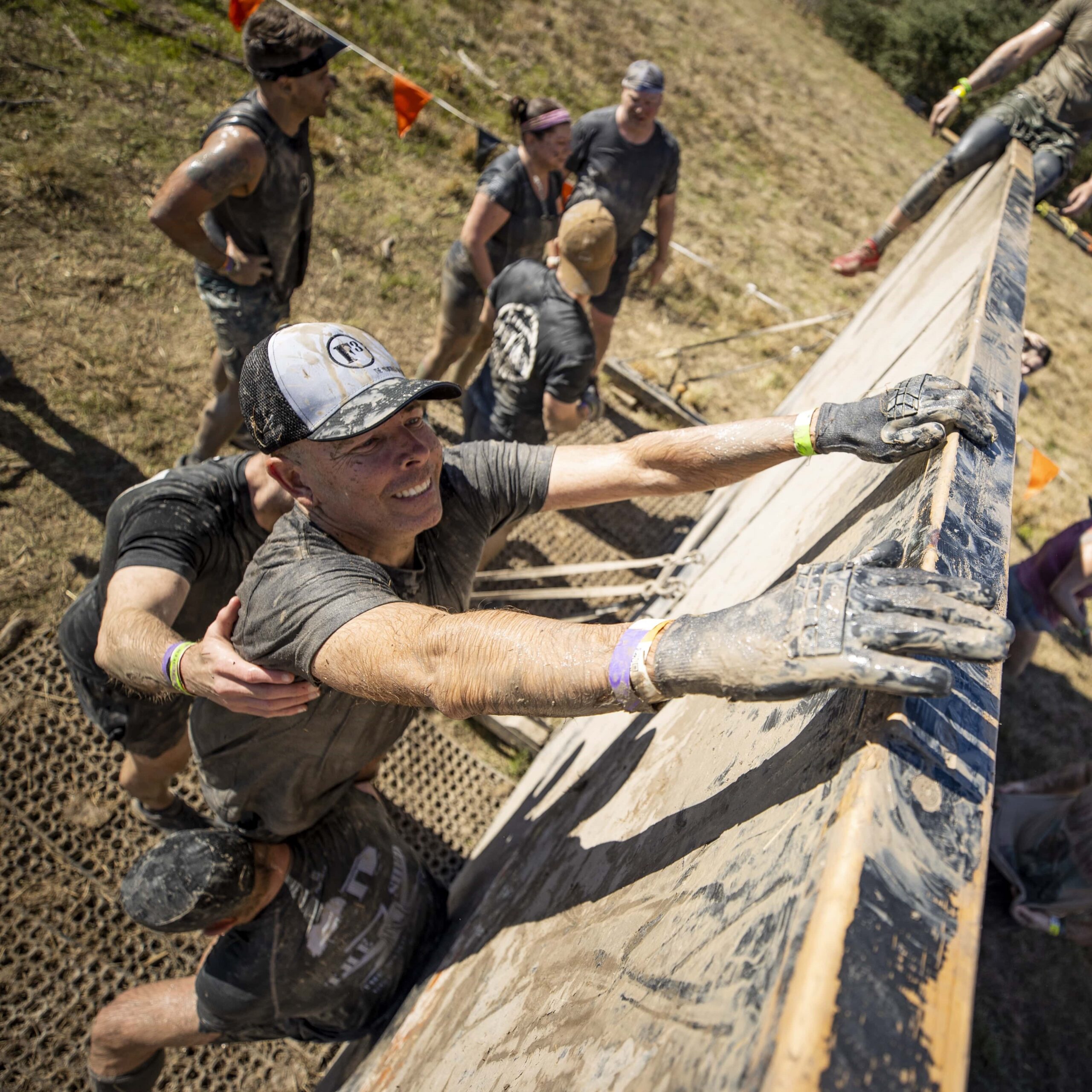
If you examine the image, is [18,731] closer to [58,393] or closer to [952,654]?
[58,393]

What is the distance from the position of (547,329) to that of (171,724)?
7.67 feet

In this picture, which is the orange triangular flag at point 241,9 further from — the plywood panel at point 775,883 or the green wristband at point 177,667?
the plywood panel at point 775,883

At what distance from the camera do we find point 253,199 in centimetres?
361

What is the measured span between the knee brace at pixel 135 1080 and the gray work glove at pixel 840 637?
2.53m

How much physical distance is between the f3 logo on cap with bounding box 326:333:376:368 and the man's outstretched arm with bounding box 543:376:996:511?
635mm

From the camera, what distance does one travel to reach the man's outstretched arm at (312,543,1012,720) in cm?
104

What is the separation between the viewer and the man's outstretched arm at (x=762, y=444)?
1.65 meters

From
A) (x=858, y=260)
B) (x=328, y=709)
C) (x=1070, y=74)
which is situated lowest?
(x=328, y=709)

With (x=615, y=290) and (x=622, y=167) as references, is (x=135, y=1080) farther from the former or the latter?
(x=622, y=167)

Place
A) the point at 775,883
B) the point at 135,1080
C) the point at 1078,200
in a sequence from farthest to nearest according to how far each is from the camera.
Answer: the point at 1078,200, the point at 135,1080, the point at 775,883

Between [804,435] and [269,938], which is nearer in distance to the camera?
[804,435]

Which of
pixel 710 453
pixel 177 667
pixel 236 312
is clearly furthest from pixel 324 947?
pixel 236 312

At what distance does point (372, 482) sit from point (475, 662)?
643mm

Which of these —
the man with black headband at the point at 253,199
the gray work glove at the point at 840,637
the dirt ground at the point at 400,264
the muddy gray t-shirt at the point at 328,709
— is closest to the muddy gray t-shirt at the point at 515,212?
the man with black headband at the point at 253,199
